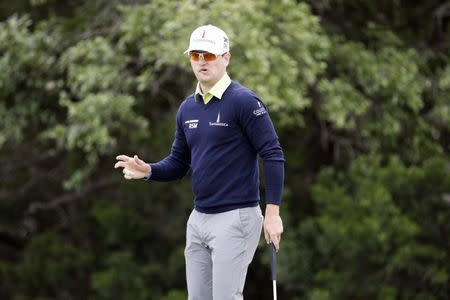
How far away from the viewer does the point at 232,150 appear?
14.2 feet

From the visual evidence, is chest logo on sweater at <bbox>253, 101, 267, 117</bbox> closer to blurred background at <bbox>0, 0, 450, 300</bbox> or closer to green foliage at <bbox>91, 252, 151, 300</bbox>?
blurred background at <bbox>0, 0, 450, 300</bbox>

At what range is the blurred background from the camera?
31.6 feet

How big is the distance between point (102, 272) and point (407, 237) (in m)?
4.03

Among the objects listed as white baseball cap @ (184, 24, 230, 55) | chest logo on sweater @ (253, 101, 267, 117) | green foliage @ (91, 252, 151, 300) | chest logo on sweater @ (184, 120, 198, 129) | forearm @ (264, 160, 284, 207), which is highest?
white baseball cap @ (184, 24, 230, 55)

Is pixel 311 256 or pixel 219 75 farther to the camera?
pixel 311 256

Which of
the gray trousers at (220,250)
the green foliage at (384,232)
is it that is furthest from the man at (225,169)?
the green foliage at (384,232)

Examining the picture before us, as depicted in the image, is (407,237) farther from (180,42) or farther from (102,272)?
(102,272)

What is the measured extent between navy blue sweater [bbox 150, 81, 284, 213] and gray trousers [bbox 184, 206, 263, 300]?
5 cm

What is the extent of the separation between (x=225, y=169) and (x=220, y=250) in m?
0.33

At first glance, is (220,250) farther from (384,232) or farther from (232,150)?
(384,232)

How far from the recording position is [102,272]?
12.7 m

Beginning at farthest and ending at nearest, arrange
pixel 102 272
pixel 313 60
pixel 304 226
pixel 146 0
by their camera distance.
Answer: pixel 102 272 < pixel 304 226 < pixel 146 0 < pixel 313 60

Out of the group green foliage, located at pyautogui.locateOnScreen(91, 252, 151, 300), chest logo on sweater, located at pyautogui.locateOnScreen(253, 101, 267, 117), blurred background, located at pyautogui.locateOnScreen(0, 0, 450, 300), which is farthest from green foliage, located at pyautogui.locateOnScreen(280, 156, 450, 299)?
chest logo on sweater, located at pyautogui.locateOnScreen(253, 101, 267, 117)

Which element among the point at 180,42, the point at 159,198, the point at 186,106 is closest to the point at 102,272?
the point at 159,198
